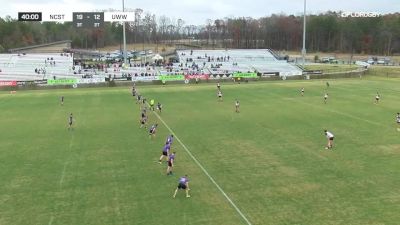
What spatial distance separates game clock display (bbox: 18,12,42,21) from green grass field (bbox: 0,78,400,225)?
107 feet

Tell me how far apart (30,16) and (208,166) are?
6266 centimetres

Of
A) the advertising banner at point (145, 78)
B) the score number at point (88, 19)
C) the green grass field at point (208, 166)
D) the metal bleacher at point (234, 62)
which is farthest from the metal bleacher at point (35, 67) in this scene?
the green grass field at point (208, 166)

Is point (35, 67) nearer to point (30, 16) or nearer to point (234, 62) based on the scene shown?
point (30, 16)

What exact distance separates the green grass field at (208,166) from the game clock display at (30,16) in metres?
32.5

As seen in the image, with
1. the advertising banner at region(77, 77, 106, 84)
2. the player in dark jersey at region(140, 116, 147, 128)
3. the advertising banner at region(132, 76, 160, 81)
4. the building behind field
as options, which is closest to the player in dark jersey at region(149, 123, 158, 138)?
the player in dark jersey at region(140, 116, 147, 128)

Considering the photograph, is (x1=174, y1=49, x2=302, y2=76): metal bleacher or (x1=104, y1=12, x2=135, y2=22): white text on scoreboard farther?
(x1=174, y1=49, x2=302, y2=76): metal bleacher

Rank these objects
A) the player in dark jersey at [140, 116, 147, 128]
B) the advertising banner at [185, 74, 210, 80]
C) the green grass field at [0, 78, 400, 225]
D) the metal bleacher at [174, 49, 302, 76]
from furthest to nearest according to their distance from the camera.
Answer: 1. the metal bleacher at [174, 49, 302, 76]
2. the advertising banner at [185, 74, 210, 80]
3. the player in dark jersey at [140, 116, 147, 128]
4. the green grass field at [0, 78, 400, 225]

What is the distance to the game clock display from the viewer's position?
251ft

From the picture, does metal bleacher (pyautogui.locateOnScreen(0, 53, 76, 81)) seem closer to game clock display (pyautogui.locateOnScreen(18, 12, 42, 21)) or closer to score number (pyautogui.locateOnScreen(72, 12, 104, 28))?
game clock display (pyautogui.locateOnScreen(18, 12, 42, 21))

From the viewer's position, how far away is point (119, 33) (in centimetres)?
19300

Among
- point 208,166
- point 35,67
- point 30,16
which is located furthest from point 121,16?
point 208,166

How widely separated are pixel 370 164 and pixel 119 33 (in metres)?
177

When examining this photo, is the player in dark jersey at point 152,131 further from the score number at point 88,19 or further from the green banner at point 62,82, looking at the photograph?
the score number at point 88,19

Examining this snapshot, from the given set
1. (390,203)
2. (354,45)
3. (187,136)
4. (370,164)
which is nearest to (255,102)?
(187,136)
